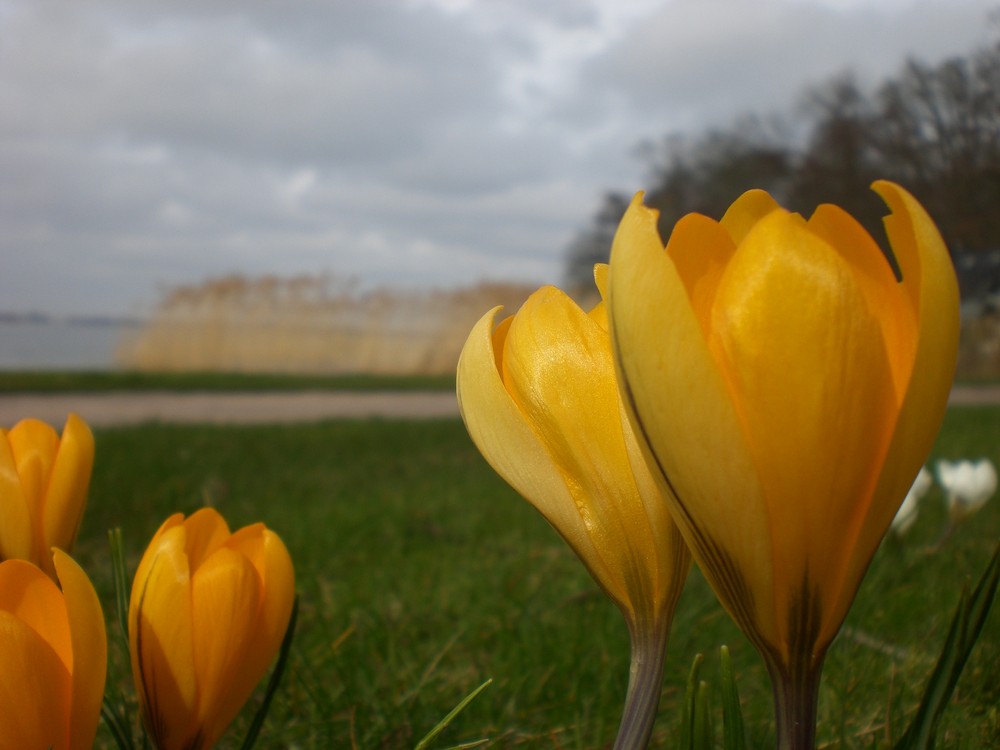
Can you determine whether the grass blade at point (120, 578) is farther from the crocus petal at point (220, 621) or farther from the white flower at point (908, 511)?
the white flower at point (908, 511)

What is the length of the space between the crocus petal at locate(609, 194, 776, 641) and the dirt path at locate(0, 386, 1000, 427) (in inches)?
256

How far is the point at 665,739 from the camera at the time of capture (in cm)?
95

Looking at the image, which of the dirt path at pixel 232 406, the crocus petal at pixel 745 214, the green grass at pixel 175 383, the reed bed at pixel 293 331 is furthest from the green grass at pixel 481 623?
the reed bed at pixel 293 331

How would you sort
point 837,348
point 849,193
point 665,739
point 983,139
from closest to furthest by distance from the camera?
point 837,348 < point 665,739 < point 983,139 < point 849,193

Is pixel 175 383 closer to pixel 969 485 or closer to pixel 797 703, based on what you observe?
pixel 969 485

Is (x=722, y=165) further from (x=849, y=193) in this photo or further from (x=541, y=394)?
(x=541, y=394)

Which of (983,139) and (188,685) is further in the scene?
(983,139)

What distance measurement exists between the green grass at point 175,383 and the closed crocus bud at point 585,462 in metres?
9.19

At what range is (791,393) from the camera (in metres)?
0.37

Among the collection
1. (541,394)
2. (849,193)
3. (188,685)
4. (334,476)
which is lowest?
(334,476)

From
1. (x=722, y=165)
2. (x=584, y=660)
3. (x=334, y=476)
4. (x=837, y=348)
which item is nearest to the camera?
(x=837, y=348)

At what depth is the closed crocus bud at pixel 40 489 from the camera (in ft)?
2.10

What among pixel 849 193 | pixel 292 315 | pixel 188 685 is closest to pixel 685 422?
pixel 188 685

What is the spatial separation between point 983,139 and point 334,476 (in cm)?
329
